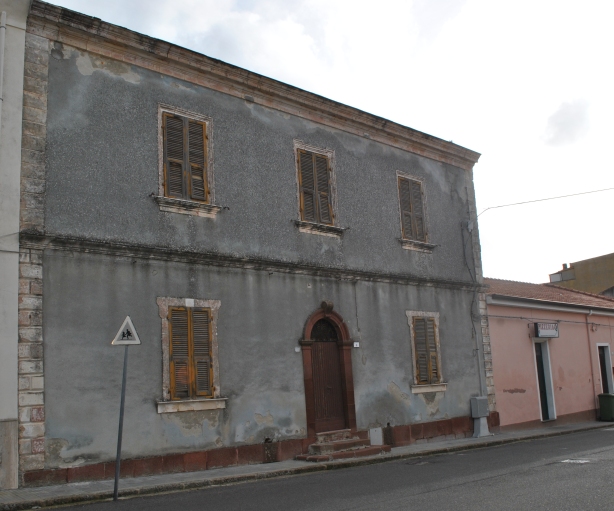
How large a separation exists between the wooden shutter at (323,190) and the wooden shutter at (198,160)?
3.02 m

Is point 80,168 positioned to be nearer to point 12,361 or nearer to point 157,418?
point 12,361

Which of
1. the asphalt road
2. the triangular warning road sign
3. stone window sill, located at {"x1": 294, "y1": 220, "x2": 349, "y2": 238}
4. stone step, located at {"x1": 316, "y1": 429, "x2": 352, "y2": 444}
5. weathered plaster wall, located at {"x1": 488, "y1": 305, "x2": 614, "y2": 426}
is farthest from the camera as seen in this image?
weathered plaster wall, located at {"x1": 488, "y1": 305, "x2": 614, "y2": 426}

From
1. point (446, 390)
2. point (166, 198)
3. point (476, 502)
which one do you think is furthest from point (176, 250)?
point (446, 390)

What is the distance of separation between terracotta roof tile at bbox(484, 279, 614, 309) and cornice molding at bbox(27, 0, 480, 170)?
20.9ft

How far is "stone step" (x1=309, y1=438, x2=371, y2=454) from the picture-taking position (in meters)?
13.9

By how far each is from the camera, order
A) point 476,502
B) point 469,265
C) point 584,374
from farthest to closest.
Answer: point 584,374 < point 469,265 < point 476,502

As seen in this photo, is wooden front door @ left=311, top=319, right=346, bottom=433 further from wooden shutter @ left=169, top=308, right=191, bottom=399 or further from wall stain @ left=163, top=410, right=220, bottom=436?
wooden shutter @ left=169, top=308, right=191, bottom=399

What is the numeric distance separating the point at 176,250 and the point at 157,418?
290 cm

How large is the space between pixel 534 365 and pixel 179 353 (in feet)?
40.2

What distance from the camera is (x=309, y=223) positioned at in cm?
1499

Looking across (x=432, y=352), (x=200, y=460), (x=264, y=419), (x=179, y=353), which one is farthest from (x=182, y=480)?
(x=432, y=352)

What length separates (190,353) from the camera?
12.5 metres

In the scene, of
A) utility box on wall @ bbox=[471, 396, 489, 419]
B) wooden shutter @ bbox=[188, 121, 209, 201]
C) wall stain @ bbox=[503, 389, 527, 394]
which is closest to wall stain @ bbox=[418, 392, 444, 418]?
utility box on wall @ bbox=[471, 396, 489, 419]

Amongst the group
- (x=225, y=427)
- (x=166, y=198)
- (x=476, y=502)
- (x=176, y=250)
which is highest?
(x=166, y=198)
